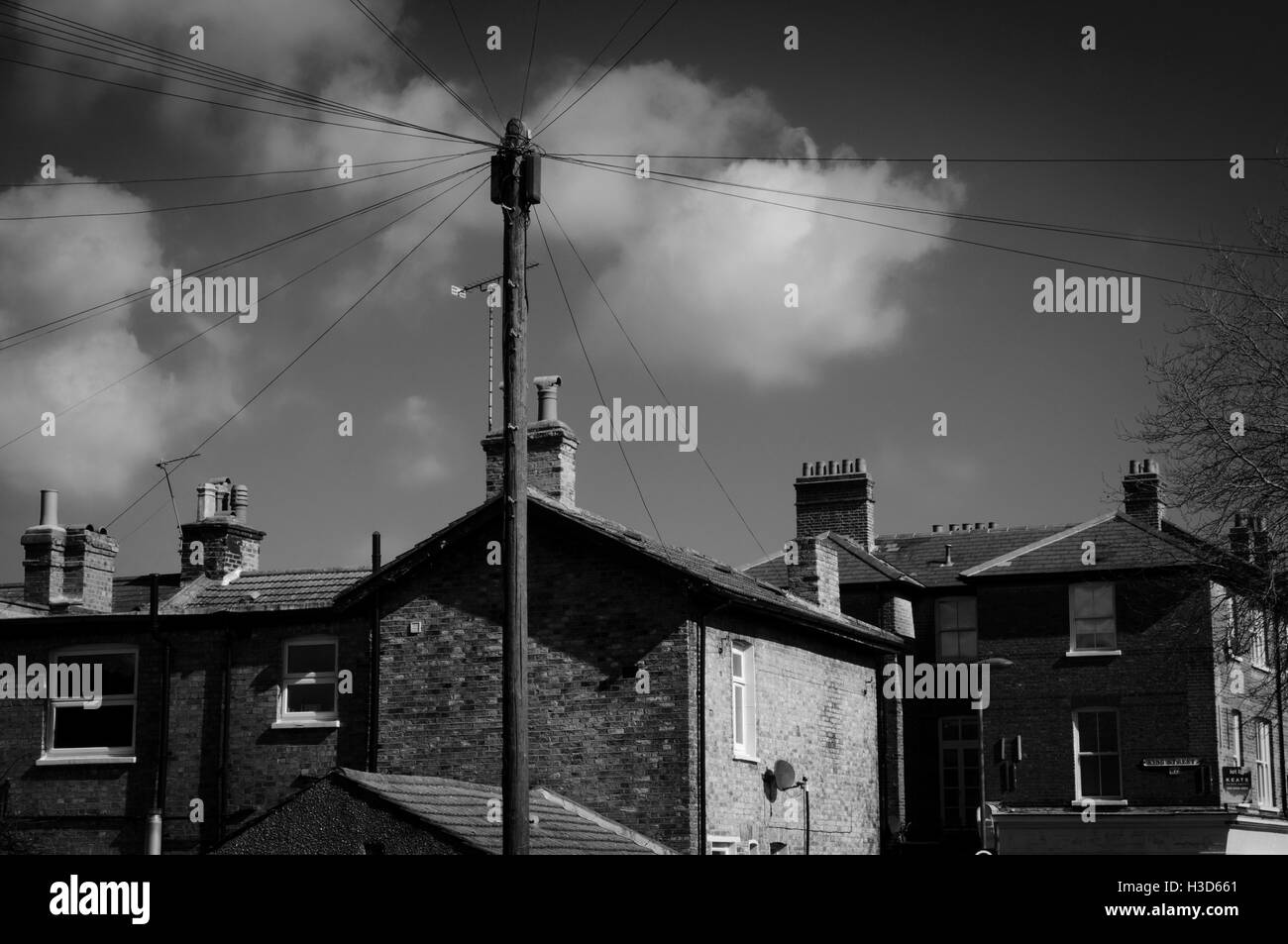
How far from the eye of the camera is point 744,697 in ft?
83.3

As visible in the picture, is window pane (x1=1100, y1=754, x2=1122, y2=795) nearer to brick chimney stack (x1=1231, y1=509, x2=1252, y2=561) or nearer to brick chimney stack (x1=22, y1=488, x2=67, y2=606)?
brick chimney stack (x1=1231, y1=509, x2=1252, y2=561)

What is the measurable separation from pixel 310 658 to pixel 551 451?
18.4ft

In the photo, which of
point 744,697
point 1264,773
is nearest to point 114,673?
point 744,697

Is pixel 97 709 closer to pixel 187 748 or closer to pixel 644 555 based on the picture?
pixel 187 748

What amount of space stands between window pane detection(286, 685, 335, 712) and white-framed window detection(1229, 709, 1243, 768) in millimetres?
24994

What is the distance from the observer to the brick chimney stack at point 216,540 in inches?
1204

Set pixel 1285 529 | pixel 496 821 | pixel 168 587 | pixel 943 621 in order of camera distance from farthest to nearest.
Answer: pixel 943 621, pixel 168 587, pixel 1285 529, pixel 496 821

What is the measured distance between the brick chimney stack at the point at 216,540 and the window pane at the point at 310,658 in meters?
4.68

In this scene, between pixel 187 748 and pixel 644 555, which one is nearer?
pixel 644 555

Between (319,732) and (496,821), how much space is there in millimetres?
6277

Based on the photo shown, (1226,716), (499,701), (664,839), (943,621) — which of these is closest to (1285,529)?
(664,839)

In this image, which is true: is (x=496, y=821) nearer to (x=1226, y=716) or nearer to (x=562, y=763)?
(x=562, y=763)

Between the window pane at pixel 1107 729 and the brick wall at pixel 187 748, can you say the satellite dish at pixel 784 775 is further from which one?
the window pane at pixel 1107 729
